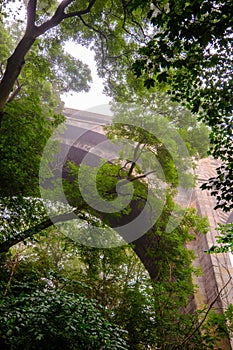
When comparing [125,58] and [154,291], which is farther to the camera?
[125,58]

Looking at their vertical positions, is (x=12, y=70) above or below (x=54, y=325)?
above

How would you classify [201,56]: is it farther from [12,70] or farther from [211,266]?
[211,266]

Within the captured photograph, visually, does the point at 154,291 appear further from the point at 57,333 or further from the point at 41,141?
the point at 41,141

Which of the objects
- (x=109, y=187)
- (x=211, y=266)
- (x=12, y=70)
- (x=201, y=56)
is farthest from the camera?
(x=211, y=266)

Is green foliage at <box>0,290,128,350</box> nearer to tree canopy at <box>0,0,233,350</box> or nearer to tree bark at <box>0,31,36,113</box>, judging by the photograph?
tree canopy at <box>0,0,233,350</box>

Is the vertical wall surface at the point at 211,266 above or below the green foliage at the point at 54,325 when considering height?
above

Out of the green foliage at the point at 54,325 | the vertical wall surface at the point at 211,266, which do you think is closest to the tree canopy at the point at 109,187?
the green foliage at the point at 54,325

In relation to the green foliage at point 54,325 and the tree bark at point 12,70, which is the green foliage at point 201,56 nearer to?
the green foliage at point 54,325

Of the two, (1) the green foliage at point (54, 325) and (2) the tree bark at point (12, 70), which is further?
(2) the tree bark at point (12, 70)

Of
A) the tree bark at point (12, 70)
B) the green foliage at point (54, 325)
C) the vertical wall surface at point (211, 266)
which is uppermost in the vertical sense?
the tree bark at point (12, 70)

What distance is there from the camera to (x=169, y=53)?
2.98 metres

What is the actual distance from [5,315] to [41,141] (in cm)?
349

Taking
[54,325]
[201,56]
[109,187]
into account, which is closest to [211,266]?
[109,187]

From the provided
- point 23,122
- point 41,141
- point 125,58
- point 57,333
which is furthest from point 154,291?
point 125,58
